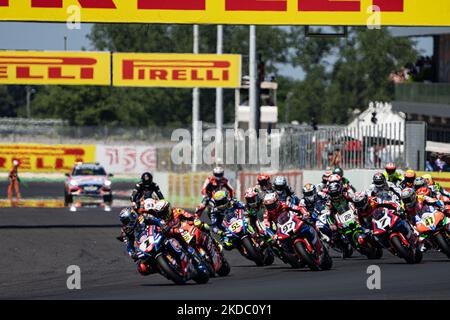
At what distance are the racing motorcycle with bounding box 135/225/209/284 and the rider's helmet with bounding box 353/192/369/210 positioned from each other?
4550mm

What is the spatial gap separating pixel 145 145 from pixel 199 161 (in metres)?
8.99

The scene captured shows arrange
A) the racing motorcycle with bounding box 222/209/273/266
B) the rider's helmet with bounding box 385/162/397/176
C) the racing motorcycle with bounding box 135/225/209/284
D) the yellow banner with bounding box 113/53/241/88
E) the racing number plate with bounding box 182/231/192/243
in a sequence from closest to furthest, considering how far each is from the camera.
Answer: the racing motorcycle with bounding box 135/225/209/284, the racing number plate with bounding box 182/231/192/243, the racing motorcycle with bounding box 222/209/273/266, the rider's helmet with bounding box 385/162/397/176, the yellow banner with bounding box 113/53/241/88

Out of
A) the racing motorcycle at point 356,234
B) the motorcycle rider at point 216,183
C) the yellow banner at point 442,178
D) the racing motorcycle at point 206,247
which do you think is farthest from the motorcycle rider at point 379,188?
the yellow banner at point 442,178

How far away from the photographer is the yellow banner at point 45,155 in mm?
58906

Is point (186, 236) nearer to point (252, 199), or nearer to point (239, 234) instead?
point (239, 234)

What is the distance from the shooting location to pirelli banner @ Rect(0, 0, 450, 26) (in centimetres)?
2664

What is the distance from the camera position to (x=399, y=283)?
17844 millimetres

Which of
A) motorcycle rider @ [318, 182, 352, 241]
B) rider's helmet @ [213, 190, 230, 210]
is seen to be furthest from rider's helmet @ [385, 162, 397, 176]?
rider's helmet @ [213, 190, 230, 210]

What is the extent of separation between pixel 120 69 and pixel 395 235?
29.1 m

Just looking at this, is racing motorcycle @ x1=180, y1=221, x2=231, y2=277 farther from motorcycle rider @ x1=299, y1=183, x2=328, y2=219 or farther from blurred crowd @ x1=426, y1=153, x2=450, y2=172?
blurred crowd @ x1=426, y1=153, x2=450, y2=172

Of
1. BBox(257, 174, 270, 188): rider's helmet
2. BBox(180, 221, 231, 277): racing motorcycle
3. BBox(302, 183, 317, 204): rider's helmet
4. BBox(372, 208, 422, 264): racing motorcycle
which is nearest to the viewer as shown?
BBox(180, 221, 231, 277): racing motorcycle

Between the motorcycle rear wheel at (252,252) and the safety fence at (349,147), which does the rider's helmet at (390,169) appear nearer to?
the motorcycle rear wheel at (252,252)

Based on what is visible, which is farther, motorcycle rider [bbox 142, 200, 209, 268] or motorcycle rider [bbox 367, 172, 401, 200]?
motorcycle rider [bbox 367, 172, 401, 200]
